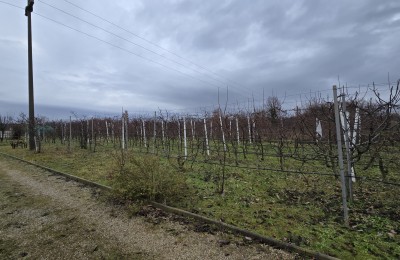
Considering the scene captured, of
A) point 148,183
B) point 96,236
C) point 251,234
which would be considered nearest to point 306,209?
point 251,234

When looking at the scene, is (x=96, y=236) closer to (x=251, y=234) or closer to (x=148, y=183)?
(x=148, y=183)

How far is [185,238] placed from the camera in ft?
11.5

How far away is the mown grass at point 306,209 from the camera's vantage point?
127 inches

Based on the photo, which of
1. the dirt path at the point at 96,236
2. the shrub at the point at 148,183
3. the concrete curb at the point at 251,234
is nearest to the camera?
the concrete curb at the point at 251,234

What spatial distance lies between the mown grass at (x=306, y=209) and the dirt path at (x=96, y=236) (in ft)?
1.88

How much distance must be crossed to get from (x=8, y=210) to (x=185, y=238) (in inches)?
134

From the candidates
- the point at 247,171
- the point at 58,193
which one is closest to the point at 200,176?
the point at 247,171

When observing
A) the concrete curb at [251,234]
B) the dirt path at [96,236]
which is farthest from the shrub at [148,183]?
the dirt path at [96,236]

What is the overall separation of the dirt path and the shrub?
396mm

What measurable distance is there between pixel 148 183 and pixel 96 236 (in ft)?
4.39

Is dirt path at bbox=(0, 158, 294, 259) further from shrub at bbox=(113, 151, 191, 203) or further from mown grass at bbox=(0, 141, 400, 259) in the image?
mown grass at bbox=(0, 141, 400, 259)

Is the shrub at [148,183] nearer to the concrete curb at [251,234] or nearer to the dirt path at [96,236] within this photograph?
the concrete curb at [251,234]

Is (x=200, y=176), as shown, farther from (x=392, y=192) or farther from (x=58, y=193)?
(x=392, y=192)

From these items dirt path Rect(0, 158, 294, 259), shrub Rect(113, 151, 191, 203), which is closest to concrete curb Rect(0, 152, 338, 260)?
dirt path Rect(0, 158, 294, 259)
